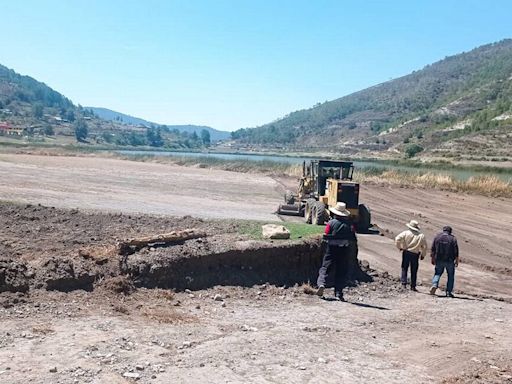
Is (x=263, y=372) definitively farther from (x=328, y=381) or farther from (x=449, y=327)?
(x=449, y=327)

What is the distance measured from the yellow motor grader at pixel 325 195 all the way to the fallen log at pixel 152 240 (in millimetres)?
8908

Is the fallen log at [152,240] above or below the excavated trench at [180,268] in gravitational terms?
above

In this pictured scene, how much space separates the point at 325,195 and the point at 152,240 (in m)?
11.9

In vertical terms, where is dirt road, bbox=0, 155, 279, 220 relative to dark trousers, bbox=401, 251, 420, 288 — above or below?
below

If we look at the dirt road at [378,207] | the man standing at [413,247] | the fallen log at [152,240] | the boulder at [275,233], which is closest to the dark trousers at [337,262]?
the boulder at [275,233]

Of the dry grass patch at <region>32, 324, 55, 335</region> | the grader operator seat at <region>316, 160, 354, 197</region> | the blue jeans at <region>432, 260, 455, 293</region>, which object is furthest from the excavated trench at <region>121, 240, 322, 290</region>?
the grader operator seat at <region>316, 160, 354, 197</region>

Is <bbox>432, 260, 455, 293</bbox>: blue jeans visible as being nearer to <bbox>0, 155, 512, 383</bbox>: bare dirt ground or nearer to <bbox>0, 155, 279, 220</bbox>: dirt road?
<bbox>0, 155, 512, 383</bbox>: bare dirt ground

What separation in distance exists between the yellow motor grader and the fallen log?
8.91 metres

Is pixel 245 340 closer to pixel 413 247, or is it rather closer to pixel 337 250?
pixel 337 250

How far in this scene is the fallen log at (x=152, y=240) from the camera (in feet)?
37.3

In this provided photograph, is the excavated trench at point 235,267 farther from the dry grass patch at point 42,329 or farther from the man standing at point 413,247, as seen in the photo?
the dry grass patch at point 42,329

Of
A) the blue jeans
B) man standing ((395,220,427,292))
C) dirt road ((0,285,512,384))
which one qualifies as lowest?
dirt road ((0,285,512,384))

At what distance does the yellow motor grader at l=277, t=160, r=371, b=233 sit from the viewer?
20.5 metres

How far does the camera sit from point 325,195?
74.1 ft
